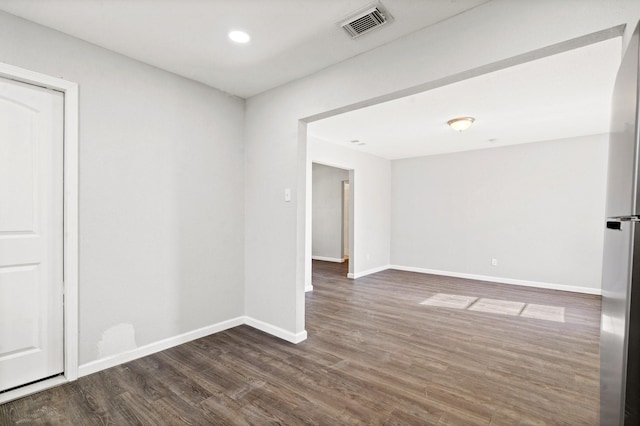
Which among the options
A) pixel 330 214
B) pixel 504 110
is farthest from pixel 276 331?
pixel 330 214

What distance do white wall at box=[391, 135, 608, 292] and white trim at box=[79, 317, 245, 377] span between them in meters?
4.71

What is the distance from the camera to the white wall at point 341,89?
5.59ft

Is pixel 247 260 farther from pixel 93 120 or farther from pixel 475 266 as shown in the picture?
pixel 475 266

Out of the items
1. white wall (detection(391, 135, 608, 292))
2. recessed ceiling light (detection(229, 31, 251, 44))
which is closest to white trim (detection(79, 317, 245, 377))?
recessed ceiling light (detection(229, 31, 251, 44))

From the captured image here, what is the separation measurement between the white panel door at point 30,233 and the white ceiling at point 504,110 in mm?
3016

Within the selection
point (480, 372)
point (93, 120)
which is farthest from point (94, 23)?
point (480, 372)

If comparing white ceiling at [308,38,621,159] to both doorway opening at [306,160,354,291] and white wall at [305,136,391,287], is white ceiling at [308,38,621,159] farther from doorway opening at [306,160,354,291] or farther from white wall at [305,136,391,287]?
doorway opening at [306,160,354,291]

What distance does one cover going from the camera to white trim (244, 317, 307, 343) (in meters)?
3.02

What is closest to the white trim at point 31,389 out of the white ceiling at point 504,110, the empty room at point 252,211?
the empty room at point 252,211

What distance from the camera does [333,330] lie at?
334 cm

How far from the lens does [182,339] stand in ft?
9.73

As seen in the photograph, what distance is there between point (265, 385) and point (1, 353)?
1.79 metres

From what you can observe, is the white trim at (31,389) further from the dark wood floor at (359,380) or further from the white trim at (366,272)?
the white trim at (366,272)

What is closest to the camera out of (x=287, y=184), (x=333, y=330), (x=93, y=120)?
(x=93, y=120)
